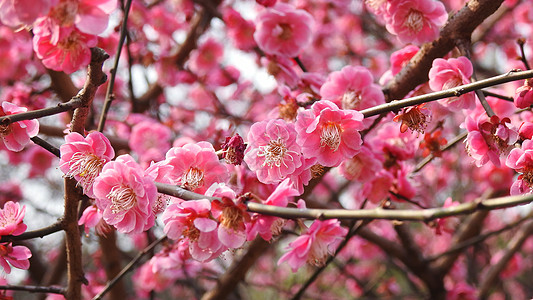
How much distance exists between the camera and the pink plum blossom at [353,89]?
1520mm

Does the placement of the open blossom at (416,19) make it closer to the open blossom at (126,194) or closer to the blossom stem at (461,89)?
the blossom stem at (461,89)

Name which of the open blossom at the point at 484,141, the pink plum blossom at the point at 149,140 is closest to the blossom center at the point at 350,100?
the open blossom at the point at 484,141

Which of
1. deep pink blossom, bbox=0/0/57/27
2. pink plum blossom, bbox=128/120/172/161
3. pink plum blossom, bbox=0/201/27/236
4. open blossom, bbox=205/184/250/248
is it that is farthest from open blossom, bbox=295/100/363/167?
pink plum blossom, bbox=128/120/172/161

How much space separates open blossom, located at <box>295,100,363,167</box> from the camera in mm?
1130

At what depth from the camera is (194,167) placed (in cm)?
118

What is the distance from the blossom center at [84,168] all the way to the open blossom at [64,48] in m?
0.23

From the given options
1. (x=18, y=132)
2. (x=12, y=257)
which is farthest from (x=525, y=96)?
(x=12, y=257)

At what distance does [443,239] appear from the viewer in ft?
14.8

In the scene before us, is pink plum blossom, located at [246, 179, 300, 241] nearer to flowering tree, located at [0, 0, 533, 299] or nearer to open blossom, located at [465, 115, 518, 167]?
flowering tree, located at [0, 0, 533, 299]

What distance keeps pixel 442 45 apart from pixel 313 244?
0.85 metres

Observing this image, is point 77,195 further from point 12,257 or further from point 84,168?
point 12,257

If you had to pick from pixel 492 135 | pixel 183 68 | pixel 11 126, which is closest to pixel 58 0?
pixel 11 126

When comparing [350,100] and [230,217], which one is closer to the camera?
[230,217]

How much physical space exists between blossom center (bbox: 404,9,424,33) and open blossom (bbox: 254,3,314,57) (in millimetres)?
460
